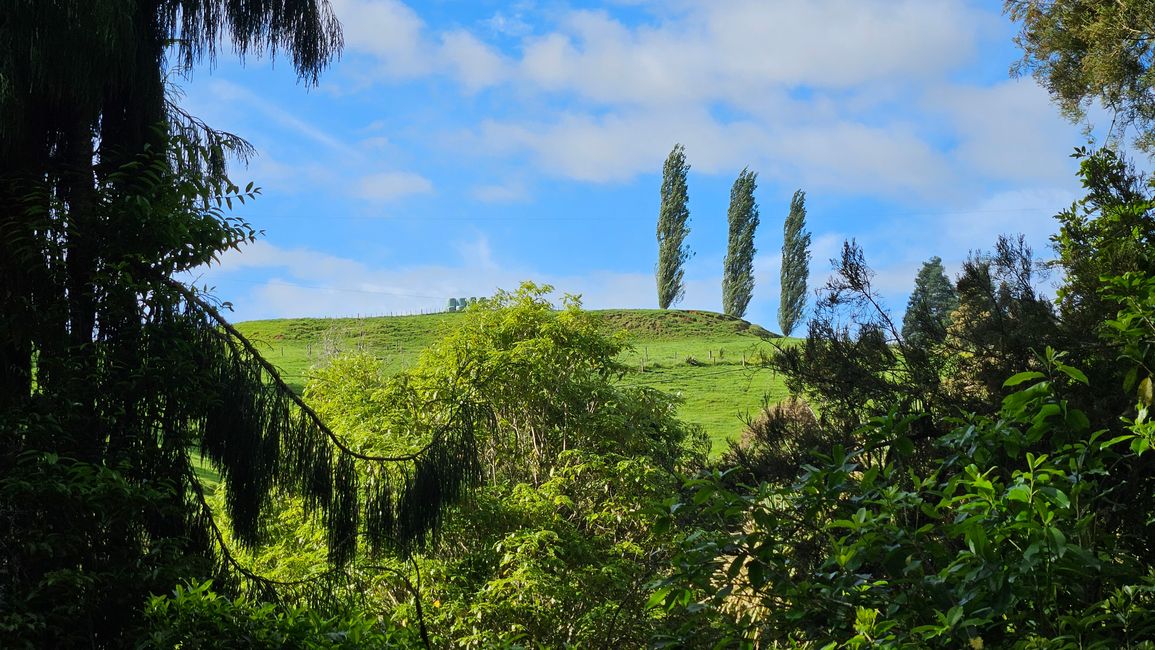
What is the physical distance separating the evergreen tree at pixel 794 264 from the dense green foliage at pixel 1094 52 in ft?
118

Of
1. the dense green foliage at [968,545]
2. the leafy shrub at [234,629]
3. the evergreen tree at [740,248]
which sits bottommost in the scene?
the leafy shrub at [234,629]

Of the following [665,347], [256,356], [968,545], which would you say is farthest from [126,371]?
[665,347]

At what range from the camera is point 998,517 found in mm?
2480

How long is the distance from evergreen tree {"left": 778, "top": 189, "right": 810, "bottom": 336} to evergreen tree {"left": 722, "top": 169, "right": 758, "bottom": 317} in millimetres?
1984

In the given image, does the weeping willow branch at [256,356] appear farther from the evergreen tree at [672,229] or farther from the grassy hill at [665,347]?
the evergreen tree at [672,229]

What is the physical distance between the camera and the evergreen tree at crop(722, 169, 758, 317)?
48875mm

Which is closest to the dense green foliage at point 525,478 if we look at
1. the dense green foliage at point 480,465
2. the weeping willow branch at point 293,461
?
the dense green foliage at point 480,465

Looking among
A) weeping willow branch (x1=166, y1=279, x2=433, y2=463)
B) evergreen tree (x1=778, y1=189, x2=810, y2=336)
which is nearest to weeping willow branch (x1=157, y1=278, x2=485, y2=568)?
weeping willow branch (x1=166, y1=279, x2=433, y2=463)

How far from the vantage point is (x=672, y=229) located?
48.1m

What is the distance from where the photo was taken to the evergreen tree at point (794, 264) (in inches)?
1827

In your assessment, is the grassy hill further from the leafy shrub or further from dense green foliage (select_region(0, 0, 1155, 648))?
the leafy shrub

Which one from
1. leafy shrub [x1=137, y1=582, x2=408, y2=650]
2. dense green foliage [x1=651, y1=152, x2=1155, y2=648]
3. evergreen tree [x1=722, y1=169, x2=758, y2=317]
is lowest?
leafy shrub [x1=137, y1=582, x2=408, y2=650]

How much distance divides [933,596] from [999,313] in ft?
17.1

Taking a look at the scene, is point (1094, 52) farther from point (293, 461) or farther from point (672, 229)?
point (672, 229)
